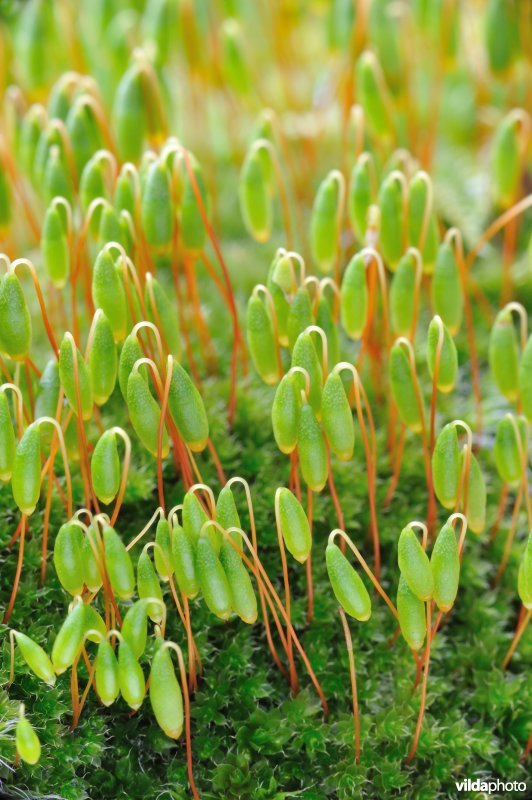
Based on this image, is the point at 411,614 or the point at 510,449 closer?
the point at 411,614

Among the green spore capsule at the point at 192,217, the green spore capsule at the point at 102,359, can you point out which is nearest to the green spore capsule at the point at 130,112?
the green spore capsule at the point at 192,217

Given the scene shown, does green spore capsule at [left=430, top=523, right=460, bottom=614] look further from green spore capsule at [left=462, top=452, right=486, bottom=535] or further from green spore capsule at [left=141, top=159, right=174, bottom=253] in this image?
green spore capsule at [left=141, top=159, right=174, bottom=253]

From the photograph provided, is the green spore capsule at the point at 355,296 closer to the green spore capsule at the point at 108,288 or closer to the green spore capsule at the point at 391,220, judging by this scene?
the green spore capsule at the point at 391,220

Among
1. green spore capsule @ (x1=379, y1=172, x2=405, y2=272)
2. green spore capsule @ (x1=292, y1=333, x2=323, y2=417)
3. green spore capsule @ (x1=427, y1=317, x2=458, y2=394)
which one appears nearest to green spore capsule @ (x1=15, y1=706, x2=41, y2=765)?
green spore capsule @ (x1=292, y1=333, x2=323, y2=417)

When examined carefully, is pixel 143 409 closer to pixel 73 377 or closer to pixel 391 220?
pixel 73 377

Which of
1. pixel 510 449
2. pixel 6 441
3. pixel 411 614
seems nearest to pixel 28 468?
pixel 6 441

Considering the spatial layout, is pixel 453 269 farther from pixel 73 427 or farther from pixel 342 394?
pixel 73 427

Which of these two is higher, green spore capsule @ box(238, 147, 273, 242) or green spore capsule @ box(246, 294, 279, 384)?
green spore capsule @ box(238, 147, 273, 242)
